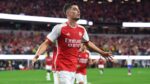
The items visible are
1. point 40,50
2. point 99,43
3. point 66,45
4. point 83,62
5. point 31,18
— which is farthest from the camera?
point 99,43

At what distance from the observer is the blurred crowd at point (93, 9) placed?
51.7m

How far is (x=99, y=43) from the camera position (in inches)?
1977

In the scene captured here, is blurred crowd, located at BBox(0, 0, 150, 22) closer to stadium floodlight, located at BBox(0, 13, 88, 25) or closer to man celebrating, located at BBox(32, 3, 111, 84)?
stadium floodlight, located at BBox(0, 13, 88, 25)

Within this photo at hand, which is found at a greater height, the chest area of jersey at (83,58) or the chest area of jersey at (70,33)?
the chest area of jersey at (70,33)

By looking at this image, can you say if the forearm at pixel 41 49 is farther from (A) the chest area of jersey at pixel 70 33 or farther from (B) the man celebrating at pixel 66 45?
(A) the chest area of jersey at pixel 70 33

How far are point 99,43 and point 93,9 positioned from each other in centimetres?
967

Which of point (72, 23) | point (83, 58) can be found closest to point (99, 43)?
point (83, 58)

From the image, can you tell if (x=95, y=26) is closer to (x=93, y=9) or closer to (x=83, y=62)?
(x=93, y=9)

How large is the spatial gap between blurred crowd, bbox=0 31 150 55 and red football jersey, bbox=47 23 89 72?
32.5 metres

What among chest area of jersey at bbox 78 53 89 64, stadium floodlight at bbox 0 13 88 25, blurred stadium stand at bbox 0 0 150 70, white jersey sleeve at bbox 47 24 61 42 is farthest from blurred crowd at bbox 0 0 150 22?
white jersey sleeve at bbox 47 24 61 42

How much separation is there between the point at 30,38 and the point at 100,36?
9.79 metres

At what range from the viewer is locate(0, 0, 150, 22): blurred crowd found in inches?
2034

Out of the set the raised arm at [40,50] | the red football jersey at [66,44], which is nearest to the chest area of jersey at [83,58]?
the red football jersey at [66,44]

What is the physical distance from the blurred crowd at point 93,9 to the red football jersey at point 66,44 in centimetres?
4052
